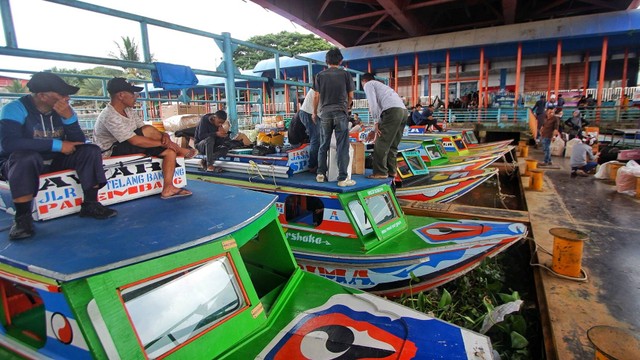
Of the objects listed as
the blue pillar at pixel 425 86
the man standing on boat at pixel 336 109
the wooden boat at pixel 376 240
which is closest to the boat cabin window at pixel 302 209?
the wooden boat at pixel 376 240

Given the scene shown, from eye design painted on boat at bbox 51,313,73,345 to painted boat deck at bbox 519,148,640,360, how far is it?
3.71 metres

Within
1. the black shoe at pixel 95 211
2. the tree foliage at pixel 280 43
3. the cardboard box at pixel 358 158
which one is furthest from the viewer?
the tree foliage at pixel 280 43

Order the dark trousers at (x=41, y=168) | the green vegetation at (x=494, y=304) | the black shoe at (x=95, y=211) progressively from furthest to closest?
the green vegetation at (x=494, y=304) → the black shoe at (x=95, y=211) → the dark trousers at (x=41, y=168)

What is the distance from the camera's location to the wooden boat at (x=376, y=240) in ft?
14.0

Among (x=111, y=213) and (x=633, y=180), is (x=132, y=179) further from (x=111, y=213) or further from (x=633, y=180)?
(x=633, y=180)

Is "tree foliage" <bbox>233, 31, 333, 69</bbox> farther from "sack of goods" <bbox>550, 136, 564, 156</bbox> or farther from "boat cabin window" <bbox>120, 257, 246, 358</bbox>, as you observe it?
"boat cabin window" <bbox>120, 257, 246, 358</bbox>

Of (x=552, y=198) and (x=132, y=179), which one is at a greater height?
(x=132, y=179)

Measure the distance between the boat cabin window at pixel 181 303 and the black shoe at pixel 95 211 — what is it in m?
1.04

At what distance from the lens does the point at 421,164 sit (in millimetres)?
9383

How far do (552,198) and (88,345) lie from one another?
29.8 ft

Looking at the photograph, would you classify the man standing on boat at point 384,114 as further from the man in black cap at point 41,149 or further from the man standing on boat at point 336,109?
the man in black cap at point 41,149

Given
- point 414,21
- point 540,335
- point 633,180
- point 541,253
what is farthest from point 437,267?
point 414,21

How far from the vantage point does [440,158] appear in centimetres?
1063

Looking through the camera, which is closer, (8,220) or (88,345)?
(88,345)
